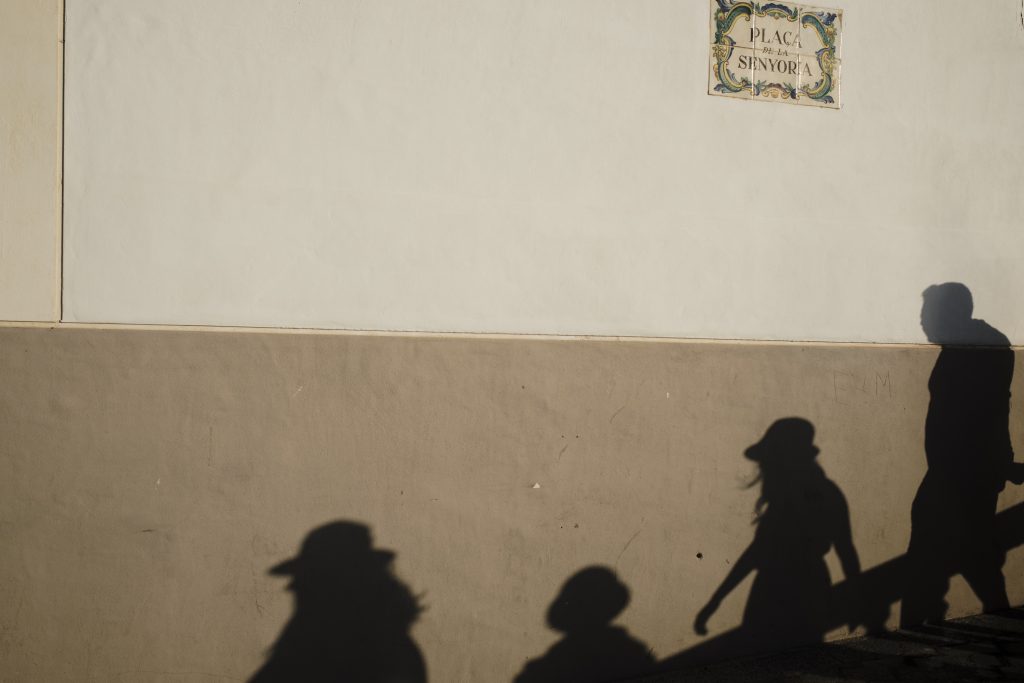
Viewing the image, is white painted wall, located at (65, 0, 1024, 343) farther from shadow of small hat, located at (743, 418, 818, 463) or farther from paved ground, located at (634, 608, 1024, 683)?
paved ground, located at (634, 608, 1024, 683)

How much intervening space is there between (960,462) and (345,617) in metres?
3.58

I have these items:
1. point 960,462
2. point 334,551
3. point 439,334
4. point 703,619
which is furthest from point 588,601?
point 960,462

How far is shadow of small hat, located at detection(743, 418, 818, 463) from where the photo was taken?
4.46 metres

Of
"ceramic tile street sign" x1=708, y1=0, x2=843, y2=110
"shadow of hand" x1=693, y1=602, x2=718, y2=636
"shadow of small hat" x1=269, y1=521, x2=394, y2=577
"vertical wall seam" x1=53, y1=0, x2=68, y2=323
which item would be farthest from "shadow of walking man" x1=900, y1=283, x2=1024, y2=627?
"vertical wall seam" x1=53, y1=0, x2=68, y2=323

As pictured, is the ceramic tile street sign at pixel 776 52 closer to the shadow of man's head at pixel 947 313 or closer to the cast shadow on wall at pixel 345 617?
the shadow of man's head at pixel 947 313

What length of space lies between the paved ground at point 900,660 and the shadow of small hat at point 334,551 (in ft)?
5.19

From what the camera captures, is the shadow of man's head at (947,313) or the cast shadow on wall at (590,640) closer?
the cast shadow on wall at (590,640)

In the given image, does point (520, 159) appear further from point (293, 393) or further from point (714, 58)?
point (293, 393)

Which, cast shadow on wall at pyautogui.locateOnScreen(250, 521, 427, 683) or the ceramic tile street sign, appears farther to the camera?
the ceramic tile street sign

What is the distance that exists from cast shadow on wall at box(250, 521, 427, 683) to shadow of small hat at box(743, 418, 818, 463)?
6.45 ft

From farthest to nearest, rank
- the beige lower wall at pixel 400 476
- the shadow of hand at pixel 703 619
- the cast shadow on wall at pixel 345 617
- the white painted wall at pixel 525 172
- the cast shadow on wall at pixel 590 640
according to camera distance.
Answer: the shadow of hand at pixel 703 619, the cast shadow on wall at pixel 590 640, the cast shadow on wall at pixel 345 617, the white painted wall at pixel 525 172, the beige lower wall at pixel 400 476

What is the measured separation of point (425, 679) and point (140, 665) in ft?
4.21

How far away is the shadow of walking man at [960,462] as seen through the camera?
4.78 m

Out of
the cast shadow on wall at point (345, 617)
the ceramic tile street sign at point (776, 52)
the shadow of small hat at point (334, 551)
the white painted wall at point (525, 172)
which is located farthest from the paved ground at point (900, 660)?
the ceramic tile street sign at point (776, 52)
